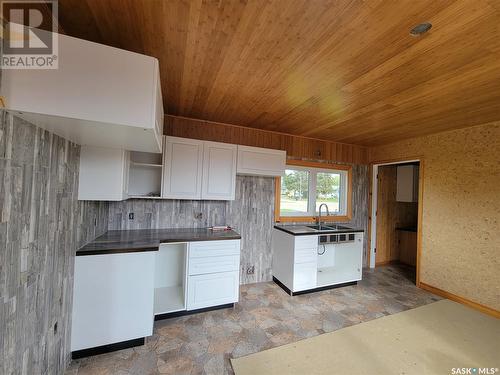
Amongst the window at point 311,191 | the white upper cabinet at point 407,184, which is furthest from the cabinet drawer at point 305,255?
the white upper cabinet at point 407,184

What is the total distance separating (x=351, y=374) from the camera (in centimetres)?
166

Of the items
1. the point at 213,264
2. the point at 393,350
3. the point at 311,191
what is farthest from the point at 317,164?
the point at 393,350

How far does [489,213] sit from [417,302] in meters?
1.49

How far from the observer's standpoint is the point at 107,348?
5.93 feet

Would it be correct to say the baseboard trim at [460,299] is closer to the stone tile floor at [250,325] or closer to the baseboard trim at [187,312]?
the stone tile floor at [250,325]

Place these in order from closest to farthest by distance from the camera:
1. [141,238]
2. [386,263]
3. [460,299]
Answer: [141,238]
[460,299]
[386,263]

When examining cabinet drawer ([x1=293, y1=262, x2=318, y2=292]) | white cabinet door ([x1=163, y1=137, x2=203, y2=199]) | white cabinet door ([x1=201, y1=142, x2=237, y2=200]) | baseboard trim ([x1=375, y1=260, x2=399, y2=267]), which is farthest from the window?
white cabinet door ([x1=163, y1=137, x2=203, y2=199])

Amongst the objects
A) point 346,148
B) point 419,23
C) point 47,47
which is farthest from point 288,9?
point 346,148

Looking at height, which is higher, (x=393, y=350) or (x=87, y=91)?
(x=87, y=91)

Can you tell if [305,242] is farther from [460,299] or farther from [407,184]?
[407,184]

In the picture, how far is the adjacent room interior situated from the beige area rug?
20mm

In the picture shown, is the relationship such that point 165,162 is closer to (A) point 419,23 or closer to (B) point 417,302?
(A) point 419,23

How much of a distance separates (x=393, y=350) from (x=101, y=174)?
315cm

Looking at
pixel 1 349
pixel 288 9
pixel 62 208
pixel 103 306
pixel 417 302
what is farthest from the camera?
pixel 417 302
